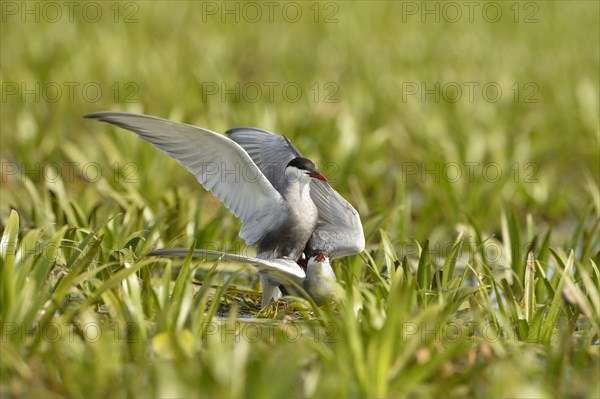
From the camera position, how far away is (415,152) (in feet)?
28.8

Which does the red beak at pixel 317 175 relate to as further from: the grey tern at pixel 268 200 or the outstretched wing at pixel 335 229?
the outstretched wing at pixel 335 229

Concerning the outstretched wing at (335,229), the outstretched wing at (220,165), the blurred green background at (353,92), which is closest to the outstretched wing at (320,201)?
the outstretched wing at (335,229)

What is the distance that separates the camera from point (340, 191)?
24.6ft

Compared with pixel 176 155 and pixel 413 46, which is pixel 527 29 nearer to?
pixel 413 46

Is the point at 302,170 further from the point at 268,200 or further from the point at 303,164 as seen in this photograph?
the point at 268,200

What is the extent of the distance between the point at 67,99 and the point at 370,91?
3457 millimetres

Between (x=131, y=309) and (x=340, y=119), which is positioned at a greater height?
(x=340, y=119)

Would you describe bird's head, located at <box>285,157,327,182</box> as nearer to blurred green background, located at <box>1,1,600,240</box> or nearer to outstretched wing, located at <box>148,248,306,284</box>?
outstretched wing, located at <box>148,248,306,284</box>

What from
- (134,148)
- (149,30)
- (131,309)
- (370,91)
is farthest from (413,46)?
(131,309)

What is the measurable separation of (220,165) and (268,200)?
0.31m

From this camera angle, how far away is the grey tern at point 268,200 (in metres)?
4.78

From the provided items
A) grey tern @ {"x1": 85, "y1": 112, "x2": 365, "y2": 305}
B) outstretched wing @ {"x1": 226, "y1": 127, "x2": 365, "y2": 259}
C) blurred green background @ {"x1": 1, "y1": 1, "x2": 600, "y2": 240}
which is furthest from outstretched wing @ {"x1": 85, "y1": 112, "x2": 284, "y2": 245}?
blurred green background @ {"x1": 1, "y1": 1, "x2": 600, "y2": 240}

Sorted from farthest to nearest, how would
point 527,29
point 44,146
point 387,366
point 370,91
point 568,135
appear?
point 527,29, point 370,91, point 568,135, point 44,146, point 387,366

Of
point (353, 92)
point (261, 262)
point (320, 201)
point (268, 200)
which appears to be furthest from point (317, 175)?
point (353, 92)
